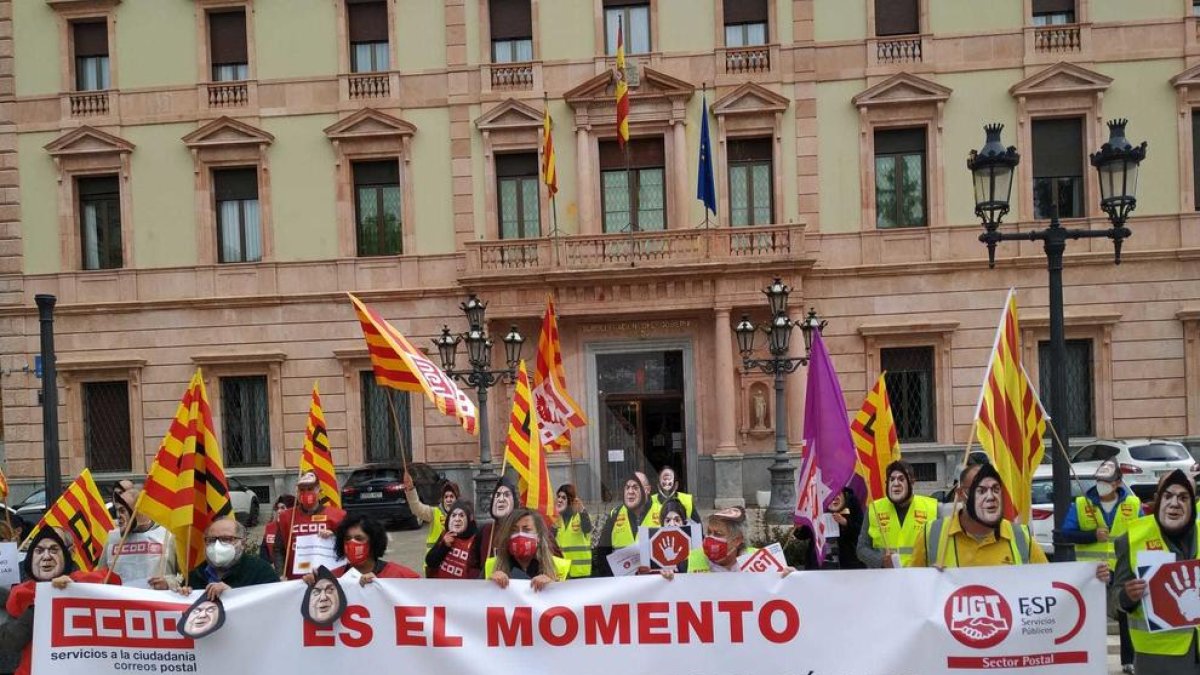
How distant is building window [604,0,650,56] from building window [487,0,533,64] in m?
1.88

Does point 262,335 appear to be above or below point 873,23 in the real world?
below

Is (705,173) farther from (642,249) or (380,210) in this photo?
(380,210)

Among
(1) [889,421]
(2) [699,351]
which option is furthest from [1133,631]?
(2) [699,351]

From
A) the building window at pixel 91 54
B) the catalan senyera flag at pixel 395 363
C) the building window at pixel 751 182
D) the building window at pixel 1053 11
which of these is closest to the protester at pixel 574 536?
the catalan senyera flag at pixel 395 363

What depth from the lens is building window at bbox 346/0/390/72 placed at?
22094mm

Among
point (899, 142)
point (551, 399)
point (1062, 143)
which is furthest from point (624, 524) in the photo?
point (1062, 143)

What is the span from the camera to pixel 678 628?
17.6 feet

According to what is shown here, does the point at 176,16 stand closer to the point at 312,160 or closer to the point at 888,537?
the point at 312,160

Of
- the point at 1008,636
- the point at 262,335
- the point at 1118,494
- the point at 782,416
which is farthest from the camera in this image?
the point at 262,335

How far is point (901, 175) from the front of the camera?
2133cm

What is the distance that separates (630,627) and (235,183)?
2021 centimetres

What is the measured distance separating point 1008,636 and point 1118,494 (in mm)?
4387

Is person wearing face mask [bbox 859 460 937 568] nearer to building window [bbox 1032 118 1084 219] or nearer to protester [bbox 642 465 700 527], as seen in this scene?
protester [bbox 642 465 700 527]

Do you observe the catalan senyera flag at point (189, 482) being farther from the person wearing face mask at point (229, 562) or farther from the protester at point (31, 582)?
the protester at point (31, 582)
